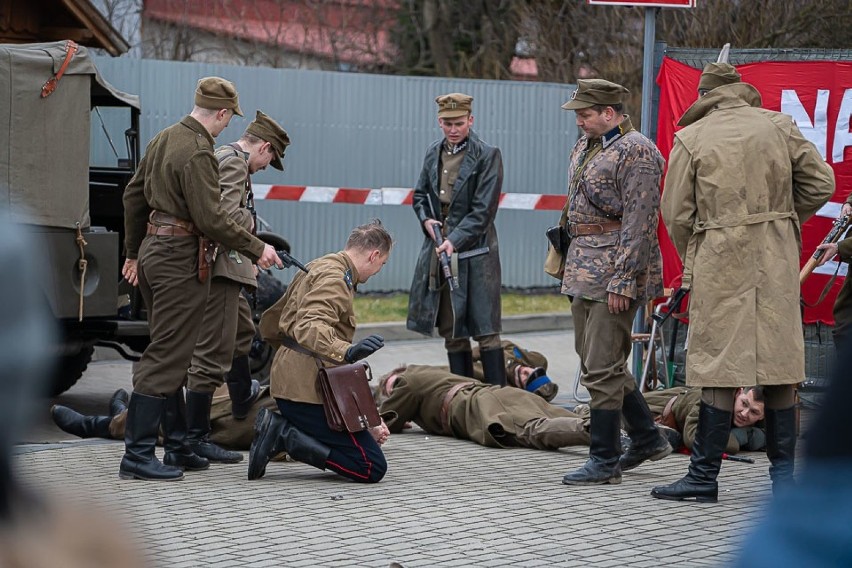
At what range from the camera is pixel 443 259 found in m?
8.97

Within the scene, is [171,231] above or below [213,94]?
below

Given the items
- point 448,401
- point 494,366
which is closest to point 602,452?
point 448,401

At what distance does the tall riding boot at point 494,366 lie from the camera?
9.07 m

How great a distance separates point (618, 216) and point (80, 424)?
11.8 feet

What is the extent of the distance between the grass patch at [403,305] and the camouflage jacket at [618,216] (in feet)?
23.7

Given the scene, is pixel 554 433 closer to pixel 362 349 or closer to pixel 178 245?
pixel 362 349

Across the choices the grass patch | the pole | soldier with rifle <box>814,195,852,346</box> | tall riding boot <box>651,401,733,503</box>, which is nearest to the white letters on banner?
the pole

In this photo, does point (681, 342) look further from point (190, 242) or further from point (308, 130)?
point (308, 130)

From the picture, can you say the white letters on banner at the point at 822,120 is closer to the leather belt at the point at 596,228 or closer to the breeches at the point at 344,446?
the leather belt at the point at 596,228

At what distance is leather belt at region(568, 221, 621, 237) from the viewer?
682cm

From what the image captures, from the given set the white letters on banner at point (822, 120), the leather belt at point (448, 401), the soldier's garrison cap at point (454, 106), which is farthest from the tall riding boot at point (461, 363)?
the white letters on banner at point (822, 120)

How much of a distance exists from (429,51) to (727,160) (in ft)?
58.8

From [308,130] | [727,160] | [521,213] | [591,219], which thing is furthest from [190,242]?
[521,213]

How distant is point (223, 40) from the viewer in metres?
24.3
